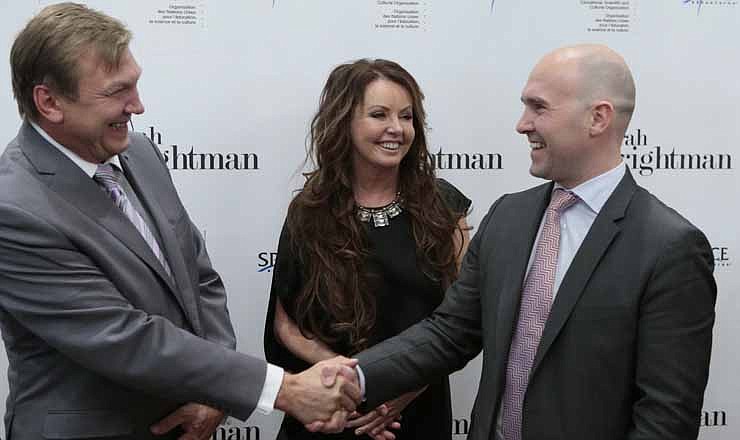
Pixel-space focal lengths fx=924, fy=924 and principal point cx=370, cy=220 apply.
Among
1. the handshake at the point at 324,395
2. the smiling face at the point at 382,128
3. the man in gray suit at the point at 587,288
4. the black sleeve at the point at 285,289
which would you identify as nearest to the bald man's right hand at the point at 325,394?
the handshake at the point at 324,395

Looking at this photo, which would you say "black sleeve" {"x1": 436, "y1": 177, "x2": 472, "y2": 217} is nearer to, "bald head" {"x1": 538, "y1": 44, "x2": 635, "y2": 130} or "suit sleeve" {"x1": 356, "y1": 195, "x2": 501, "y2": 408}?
"suit sleeve" {"x1": 356, "y1": 195, "x2": 501, "y2": 408}

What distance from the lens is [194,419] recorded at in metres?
2.44

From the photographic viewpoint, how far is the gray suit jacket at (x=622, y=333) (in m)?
1.94

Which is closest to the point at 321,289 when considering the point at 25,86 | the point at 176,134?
the point at 176,134

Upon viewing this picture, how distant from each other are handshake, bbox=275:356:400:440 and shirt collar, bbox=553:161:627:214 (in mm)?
831

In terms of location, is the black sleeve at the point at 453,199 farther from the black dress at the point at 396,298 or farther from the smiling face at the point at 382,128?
the smiling face at the point at 382,128

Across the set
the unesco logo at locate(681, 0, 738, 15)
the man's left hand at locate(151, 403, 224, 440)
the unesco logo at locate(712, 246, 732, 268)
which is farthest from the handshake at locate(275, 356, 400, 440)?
the unesco logo at locate(681, 0, 738, 15)

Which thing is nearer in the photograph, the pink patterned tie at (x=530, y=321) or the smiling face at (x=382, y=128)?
the pink patterned tie at (x=530, y=321)

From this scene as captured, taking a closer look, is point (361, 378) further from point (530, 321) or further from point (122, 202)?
point (122, 202)

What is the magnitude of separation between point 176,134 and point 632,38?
1.70 m

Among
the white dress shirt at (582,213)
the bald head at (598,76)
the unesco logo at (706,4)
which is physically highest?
the unesco logo at (706,4)

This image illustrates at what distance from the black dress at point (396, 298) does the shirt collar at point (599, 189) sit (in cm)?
84

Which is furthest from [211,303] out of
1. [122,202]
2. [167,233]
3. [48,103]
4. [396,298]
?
[48,103]

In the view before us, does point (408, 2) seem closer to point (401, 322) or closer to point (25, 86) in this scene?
point (401, 322)
